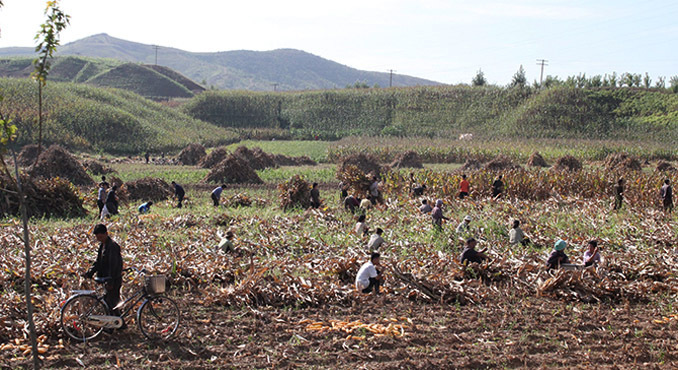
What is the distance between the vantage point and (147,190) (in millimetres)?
22844

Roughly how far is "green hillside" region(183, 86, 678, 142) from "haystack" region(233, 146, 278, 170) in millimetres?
33913

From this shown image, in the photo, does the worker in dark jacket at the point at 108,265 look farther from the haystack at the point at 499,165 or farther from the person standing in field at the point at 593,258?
the haystack at the point at 499,165

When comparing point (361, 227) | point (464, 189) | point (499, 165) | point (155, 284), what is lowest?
Answer: point (361, 227)

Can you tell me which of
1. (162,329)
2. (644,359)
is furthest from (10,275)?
(644,359)

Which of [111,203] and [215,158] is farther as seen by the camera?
[215,158]

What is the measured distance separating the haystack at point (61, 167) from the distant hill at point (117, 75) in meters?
80.4

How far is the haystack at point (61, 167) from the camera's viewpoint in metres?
26.6

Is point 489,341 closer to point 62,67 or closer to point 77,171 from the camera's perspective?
point 77,171

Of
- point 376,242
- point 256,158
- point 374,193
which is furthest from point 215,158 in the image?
point 376,242

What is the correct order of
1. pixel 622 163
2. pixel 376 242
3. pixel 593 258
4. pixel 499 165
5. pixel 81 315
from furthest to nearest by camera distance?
pixel 622 163 → pixel 499 165 → pixel 376 242 → pixel 593 258 → pixel 81 315

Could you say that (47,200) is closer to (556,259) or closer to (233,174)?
(233,174)

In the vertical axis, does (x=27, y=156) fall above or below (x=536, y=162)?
below

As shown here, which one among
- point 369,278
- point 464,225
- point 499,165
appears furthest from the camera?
point 499,165

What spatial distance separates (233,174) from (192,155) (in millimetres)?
13415
